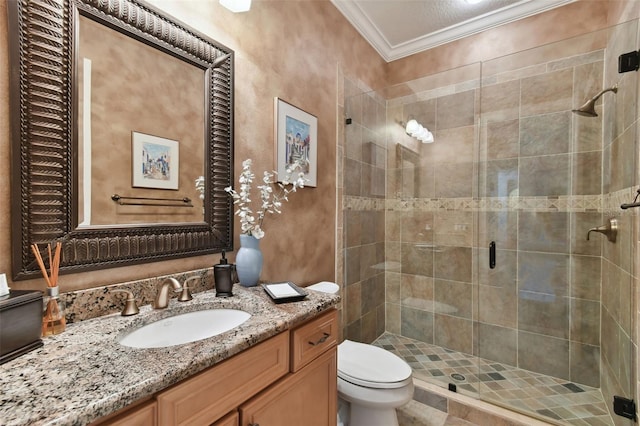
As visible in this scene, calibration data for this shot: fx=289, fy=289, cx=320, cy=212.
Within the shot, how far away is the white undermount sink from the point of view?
0.91 meters

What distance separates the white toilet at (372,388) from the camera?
143 cm

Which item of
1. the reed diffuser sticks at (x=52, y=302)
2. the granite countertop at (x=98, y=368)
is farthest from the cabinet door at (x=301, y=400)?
the reed diffuser sticks at (x=52, y=302)

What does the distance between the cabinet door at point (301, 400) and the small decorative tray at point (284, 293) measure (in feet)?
0.78

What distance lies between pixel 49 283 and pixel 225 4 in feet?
4.16

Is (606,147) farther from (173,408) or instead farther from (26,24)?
(26,24)

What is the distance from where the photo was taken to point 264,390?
867 mm

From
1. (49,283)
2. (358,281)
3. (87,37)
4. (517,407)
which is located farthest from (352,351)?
(87,37)

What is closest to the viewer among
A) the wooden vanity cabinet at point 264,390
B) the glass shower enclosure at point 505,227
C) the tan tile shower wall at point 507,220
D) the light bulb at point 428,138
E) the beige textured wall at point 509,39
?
the wooden vanity cabinet at point 264,390

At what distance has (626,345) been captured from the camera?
4.82 feet

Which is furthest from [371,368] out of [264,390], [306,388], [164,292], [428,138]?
[428,138]

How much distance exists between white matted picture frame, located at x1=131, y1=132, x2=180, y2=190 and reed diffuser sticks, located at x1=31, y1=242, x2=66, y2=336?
0.35 metres

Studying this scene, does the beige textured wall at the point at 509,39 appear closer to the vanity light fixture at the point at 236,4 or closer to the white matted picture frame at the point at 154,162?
the vanity light fixture at the point at 236,4

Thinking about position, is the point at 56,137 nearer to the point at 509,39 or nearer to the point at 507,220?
the point at 507,220

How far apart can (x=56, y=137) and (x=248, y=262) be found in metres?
0.76
